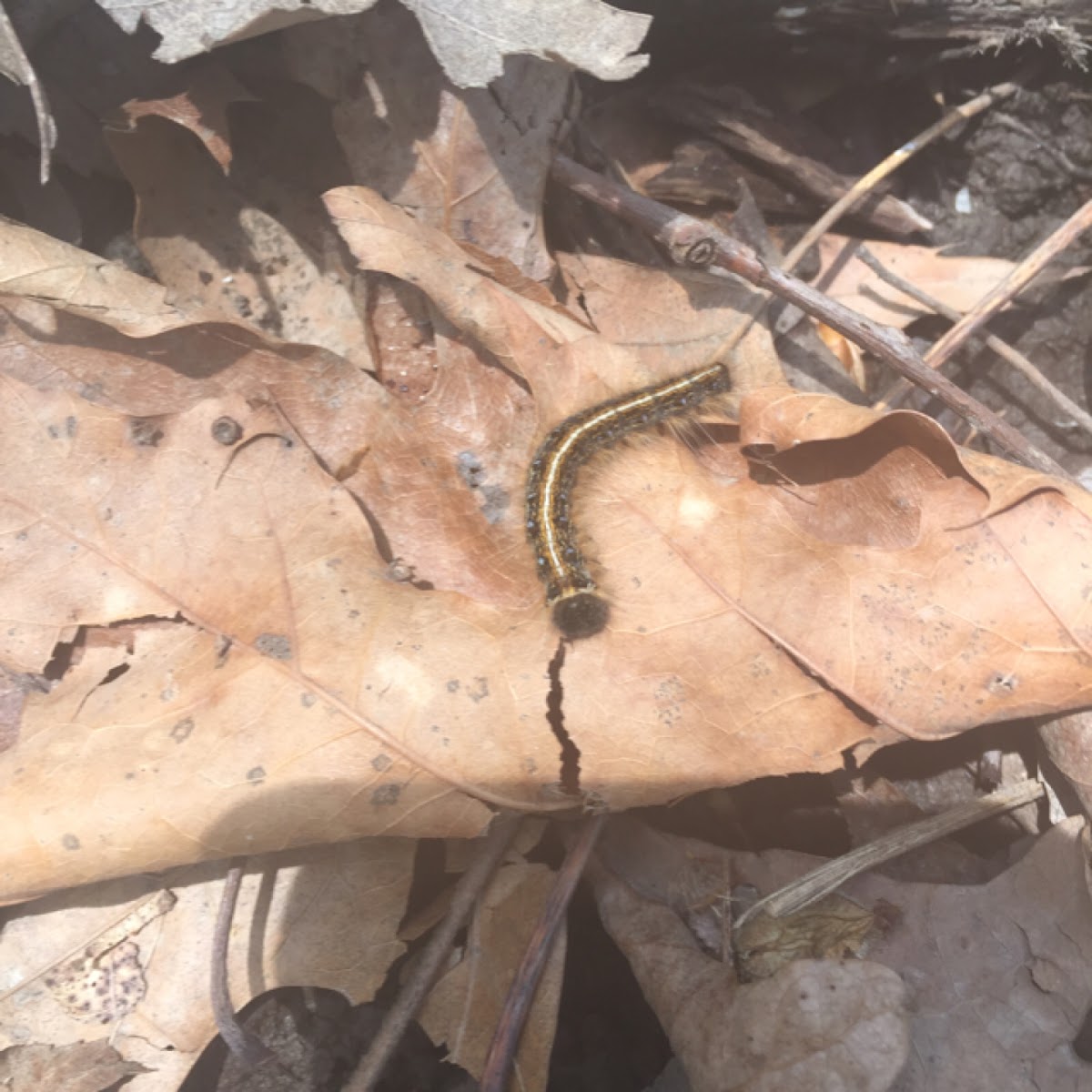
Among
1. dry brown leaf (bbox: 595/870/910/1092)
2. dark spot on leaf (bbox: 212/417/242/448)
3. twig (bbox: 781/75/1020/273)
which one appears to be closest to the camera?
dry brown leaf (bbox: 595/870/910/1092)

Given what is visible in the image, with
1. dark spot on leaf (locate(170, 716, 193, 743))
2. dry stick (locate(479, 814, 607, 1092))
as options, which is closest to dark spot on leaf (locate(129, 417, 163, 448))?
dark spot on leaf (locate(170, 716, 193, 743))

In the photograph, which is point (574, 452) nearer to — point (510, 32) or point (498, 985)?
point (510, 32)

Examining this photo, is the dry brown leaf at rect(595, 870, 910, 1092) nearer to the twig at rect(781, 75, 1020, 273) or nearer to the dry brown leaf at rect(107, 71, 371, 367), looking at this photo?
the dry brown leaf at rect(107, 71, 371, 367)

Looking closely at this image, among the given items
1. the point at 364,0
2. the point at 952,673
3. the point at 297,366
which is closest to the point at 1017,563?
the point at 952,673

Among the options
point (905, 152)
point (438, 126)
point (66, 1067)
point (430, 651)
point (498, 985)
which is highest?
point (438, 126)

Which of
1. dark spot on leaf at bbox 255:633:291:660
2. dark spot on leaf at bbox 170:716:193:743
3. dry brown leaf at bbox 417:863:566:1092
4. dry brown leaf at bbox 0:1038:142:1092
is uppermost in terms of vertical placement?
dark spot on leaf at bbox 255:633:291:660

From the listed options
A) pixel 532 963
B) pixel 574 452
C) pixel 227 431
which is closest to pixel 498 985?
pixel 532 963
